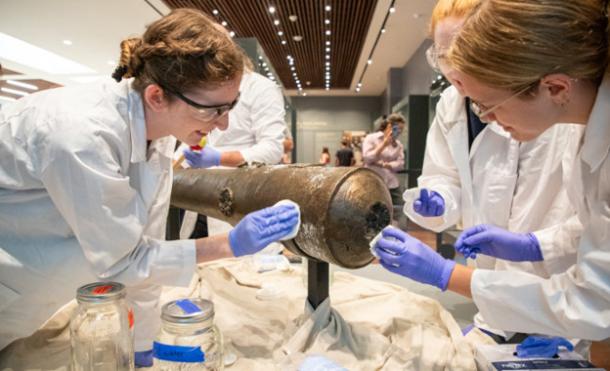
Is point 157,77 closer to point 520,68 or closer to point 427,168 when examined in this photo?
point 520,68

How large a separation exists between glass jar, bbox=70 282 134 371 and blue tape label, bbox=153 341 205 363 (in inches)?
5.7

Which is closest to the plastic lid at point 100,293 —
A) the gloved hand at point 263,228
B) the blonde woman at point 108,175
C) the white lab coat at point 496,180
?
the blonde woman at point 108,175

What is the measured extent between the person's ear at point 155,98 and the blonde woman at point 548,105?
83 cm

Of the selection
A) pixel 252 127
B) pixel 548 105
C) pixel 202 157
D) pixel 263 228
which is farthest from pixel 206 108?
pixel 252 127

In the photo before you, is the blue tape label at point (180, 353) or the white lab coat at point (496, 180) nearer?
the blue tape label at point (180, 353)

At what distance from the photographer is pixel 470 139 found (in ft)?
6.33

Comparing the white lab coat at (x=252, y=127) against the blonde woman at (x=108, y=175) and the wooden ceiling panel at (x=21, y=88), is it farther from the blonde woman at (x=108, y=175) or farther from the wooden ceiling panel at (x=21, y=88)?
the wooden ceiling panel at (x=21, y=88)

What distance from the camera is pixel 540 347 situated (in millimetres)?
1264

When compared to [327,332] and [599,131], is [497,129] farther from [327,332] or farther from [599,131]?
[327,332]

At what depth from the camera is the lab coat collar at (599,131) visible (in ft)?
3.31

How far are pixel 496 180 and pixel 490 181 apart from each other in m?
0.03

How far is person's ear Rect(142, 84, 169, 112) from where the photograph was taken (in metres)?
1.21

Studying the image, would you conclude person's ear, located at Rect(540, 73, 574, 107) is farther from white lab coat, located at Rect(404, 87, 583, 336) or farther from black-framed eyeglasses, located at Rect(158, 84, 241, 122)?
black-framed eyeglasses, located at Rect(158, 84, 241, 122)

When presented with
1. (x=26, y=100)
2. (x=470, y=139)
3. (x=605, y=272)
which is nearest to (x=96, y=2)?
(x=26, y=100)
